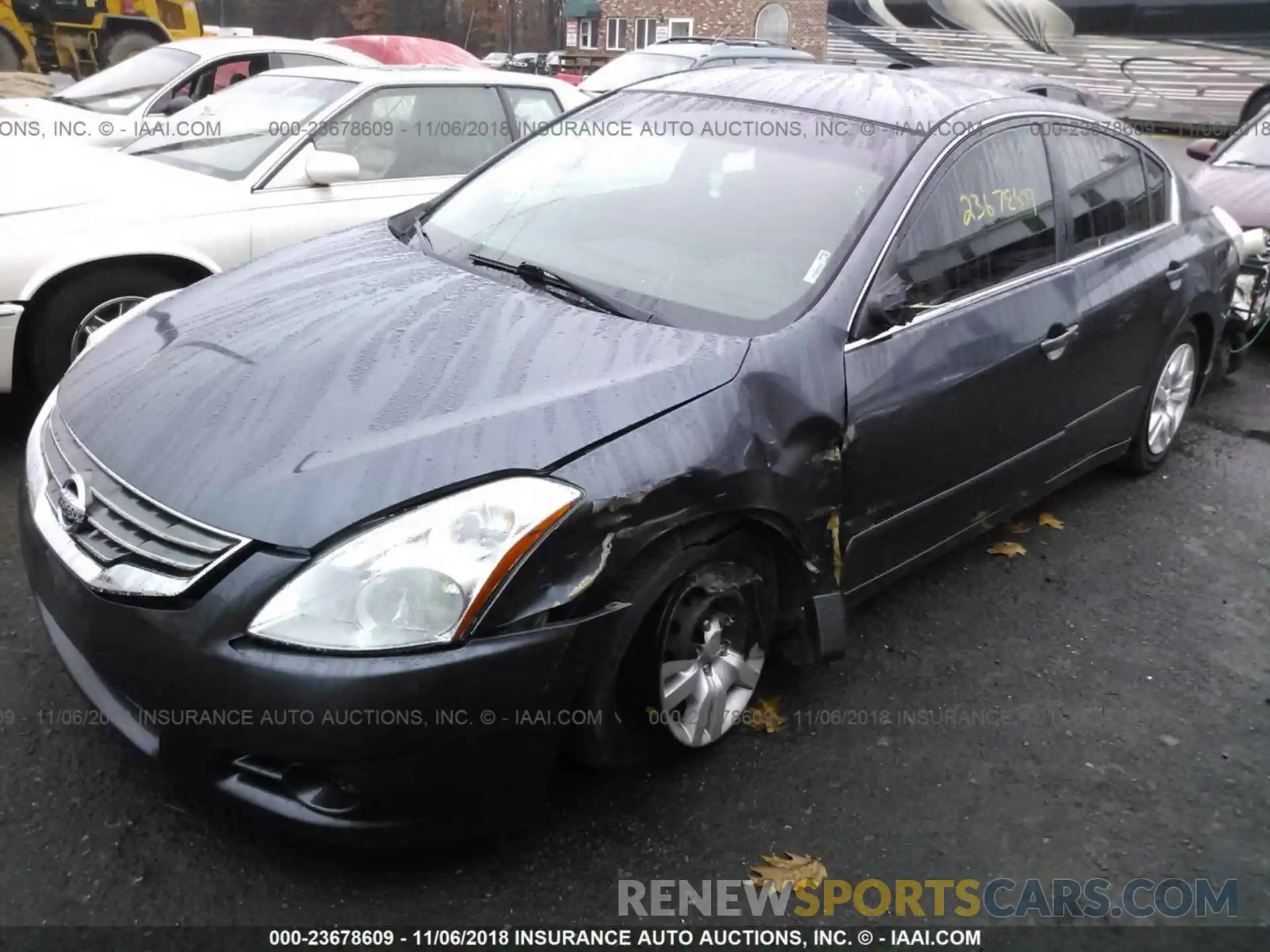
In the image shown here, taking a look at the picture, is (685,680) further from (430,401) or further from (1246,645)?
(1246,645)

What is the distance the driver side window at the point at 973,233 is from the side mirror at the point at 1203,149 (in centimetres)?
588

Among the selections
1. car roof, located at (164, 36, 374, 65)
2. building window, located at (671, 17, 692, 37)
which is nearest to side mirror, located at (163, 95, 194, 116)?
car roof, located at (164, 36, 374, 65)

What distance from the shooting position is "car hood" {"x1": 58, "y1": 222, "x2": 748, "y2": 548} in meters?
2.18

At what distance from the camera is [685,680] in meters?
2.63

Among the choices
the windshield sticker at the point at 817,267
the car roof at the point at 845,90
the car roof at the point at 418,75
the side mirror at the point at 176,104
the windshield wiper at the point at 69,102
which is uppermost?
the car roof at the point at 845,90

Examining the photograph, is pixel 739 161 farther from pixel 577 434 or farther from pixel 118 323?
pixel 118 323

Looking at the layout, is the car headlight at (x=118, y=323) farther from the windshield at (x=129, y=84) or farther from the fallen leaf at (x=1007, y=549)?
the windshield at (x=129, y=84)

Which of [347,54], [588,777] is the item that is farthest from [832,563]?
[347,54]

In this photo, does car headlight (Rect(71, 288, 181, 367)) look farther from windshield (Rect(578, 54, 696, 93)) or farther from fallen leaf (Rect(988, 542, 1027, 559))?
windshield (Rect(578, 54, 696, 93))

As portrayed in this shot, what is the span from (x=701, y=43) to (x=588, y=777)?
56.3 ft

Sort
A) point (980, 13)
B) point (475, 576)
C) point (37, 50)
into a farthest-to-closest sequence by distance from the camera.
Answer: point (980, 13), point (37, 50), point (475, 576)

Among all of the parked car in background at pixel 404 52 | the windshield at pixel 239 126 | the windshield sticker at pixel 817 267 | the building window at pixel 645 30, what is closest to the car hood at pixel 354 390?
the windshield sticker at pixel 817 267

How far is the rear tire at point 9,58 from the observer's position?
1472 cm

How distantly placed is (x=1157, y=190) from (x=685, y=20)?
38593 millimetres
